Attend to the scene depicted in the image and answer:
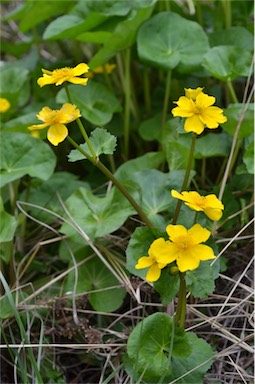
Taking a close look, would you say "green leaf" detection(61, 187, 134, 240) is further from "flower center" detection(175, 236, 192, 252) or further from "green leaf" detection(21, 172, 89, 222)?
"flower center" detection(175, 236, 192, 252)

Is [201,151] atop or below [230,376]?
atop

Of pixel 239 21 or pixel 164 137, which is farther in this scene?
pixel 239 21

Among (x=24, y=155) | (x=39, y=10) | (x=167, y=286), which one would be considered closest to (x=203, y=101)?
(x=167, y=286)

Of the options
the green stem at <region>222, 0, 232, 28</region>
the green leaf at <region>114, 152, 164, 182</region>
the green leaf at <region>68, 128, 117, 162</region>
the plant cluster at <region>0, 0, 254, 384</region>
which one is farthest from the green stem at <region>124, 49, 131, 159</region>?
the green leaf at <region>68, 128, 117, 162</region>

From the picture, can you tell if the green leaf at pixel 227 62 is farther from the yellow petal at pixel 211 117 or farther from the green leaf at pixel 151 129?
the yellow petal at pixel 211 117

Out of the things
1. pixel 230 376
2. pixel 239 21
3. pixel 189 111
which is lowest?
pixel 230 376

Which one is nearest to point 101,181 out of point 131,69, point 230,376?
point 131,69

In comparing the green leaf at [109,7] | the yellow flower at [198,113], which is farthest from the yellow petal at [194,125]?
the green leaf at [109,7]

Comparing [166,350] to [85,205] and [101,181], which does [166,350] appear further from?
[101,181]
